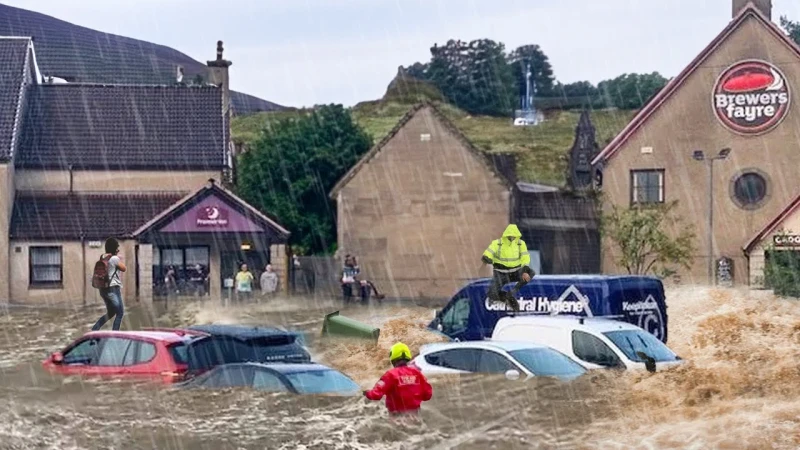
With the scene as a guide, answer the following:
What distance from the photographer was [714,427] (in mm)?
17141

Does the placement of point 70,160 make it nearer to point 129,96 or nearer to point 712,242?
point 129,96

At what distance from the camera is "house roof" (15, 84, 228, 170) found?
5219 centimetres

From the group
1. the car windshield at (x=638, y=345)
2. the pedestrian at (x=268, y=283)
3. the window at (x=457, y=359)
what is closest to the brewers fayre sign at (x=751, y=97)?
the pedestrian at (x=268, y=283)

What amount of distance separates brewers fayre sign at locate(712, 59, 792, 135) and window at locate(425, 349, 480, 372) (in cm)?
3536

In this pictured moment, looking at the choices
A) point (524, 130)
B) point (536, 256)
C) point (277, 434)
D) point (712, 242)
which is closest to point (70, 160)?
point (536, 256)

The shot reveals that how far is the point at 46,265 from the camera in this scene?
49.6m

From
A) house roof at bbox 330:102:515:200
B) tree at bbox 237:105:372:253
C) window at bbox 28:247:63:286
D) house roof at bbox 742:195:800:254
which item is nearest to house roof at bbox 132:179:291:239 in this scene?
window at bbox 28:247:63:286

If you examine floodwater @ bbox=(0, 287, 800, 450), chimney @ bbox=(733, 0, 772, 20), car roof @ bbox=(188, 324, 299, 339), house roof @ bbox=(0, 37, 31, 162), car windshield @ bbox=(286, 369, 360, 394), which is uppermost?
chimney @ bbox=(733, 0, 772, 20)

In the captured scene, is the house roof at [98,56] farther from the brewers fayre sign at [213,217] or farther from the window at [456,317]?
the window at [456,317]

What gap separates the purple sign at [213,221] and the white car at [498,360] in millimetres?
28843

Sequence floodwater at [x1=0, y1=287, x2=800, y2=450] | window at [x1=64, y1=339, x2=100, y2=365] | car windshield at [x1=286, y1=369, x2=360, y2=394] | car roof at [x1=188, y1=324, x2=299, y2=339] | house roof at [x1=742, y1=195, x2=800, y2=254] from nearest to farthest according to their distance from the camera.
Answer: floodwater at [x1=0, y1=287, x2=800, y2=450]
car windshield at [x1=286, y1=369, x2=360, y2=394]
car roof at [x1=188, y1=324, x2=299, y2=339]
window at [x1=64, y1=339, x2=100, y2=365]
house roof at [x1=742, y1=195, x2=800, y2=254]

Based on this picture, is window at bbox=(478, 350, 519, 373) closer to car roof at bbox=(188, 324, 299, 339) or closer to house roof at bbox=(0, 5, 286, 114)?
car roof at bbox=(188, 324, 299, 339)

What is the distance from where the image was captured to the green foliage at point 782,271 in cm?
4316

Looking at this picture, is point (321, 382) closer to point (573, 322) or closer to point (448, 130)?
point (573, 322)
